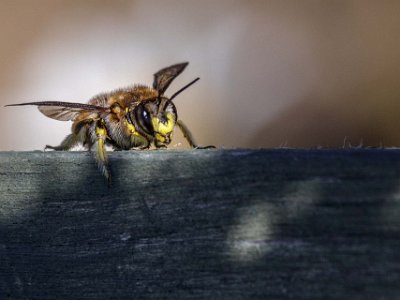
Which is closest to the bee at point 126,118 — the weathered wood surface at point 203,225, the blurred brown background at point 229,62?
the blurred brown background at point 229,62

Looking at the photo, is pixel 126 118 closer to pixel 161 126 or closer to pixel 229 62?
pixel 161 126

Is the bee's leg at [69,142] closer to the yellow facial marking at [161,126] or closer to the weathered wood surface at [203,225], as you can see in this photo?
the yellow facial marking at [161,126]

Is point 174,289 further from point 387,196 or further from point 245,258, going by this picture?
point 387,196

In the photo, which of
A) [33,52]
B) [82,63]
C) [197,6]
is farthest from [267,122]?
[33,52]

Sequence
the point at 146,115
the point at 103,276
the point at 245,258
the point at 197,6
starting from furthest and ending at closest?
the point at 197,6 → the point at 146,115 → the point at 103,276 → the point at 245,258

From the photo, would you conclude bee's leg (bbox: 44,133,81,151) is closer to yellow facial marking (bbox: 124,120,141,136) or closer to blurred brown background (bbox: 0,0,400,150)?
yellow facial marking (bbox: 124,120,141,136)

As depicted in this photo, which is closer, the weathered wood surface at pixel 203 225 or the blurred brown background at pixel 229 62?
the weathered wood surface at pixel 203 225
